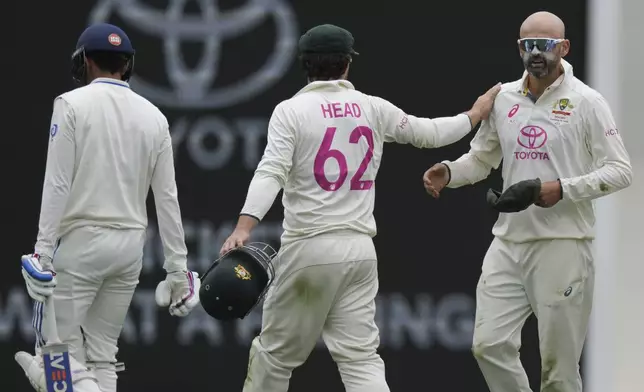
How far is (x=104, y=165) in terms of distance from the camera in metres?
6.94

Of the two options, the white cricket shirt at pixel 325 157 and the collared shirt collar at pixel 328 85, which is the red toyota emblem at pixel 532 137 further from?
the collared shirt collar at pixel 328 85

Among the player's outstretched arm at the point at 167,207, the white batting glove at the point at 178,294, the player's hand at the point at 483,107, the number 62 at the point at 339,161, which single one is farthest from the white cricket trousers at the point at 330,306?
the player's hand at the point at 483,107

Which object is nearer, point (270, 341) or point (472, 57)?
point (270, 341)

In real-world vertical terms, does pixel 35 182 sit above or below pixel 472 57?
below

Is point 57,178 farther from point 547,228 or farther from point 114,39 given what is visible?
point 547,228

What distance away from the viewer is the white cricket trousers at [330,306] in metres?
7.08

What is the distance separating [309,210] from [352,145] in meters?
0.35

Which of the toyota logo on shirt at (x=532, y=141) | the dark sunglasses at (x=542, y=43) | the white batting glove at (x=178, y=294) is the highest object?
the dark sunglasses at (x=542, y=43)

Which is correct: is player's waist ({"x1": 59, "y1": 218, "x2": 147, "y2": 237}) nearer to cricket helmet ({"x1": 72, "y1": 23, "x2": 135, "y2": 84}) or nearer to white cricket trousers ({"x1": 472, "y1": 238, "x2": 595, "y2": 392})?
cricket helmet ({"x1": 72, "y1": 23, "x2": 135, "y2": 84})

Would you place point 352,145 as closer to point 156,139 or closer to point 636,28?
point 156,139

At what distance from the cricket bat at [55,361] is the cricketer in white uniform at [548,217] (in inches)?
75.0

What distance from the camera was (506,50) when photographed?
8.88 metres

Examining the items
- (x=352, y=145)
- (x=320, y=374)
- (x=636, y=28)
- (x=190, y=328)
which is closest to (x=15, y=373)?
(x=190, y=328)

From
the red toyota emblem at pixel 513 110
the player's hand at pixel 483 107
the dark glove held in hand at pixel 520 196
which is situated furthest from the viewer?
the player's hand at pixel 483 107
